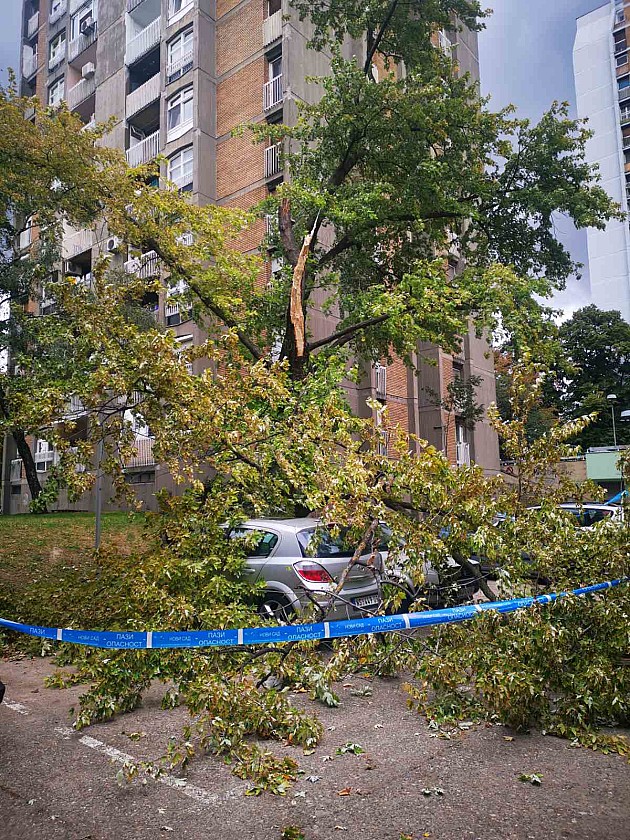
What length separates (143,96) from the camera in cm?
2838

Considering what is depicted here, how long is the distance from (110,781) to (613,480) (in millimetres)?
39072

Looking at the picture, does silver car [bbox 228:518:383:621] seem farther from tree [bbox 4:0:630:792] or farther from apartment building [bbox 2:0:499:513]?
apartment building [bbox 2:0:499:513]

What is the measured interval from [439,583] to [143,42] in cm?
2986

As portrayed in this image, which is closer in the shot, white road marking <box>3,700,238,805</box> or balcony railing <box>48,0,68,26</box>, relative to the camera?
white road marking <box>3,700,238,805</box>

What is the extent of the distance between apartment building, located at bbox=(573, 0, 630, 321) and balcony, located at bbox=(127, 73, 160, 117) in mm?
46339

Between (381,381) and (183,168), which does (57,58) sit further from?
(381,381)

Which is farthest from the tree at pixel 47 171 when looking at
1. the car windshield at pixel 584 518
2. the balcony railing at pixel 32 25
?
the balcony railing at pixel 32 25

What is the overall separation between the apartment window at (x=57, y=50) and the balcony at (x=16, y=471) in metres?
20.7

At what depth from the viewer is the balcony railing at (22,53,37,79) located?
37.2 metres

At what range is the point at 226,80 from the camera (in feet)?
84.2

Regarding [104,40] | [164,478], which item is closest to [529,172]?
[164,478]

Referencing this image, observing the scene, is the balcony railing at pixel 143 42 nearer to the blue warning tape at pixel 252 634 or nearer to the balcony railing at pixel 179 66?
the balcony railing at pixel 179 66

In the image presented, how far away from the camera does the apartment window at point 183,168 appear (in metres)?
25.3

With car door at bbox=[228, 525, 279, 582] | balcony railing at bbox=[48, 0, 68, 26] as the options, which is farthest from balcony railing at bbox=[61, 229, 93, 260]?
car door at bbox=[228, 525, 279, 582]
